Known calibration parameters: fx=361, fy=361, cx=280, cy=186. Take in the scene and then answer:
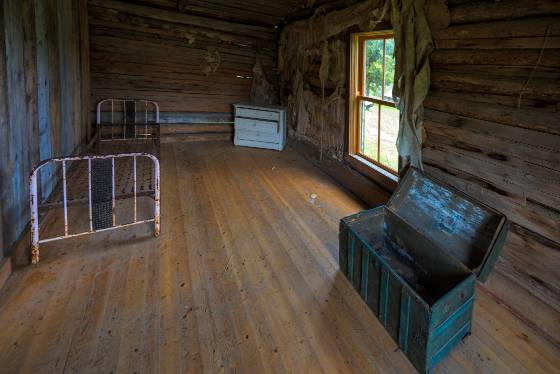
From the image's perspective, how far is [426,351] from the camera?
69.8 inches

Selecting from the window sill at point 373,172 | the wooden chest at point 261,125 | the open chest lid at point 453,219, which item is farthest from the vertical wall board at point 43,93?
the wooden chest at point 261,125

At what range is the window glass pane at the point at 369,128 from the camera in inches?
162

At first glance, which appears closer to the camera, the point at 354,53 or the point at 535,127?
the point at 535,127

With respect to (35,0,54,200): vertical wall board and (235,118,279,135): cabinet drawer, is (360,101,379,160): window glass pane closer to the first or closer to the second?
(235,118,279,135): cabinet drawer

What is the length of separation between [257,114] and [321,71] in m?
1.76

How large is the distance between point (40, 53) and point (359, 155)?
347 cm

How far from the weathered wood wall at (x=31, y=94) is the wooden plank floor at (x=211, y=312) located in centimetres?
55

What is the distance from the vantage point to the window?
3769 millimetres

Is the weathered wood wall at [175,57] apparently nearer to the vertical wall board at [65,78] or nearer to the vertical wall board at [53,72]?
the vertical wall board at [65,78]

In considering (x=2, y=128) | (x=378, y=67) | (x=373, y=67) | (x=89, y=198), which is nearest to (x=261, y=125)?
(x=373, y=67)

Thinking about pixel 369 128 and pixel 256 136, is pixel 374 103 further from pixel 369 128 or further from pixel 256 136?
pixel 256 136

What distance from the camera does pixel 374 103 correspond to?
13.3 feet

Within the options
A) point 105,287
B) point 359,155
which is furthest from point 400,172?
point 105,287

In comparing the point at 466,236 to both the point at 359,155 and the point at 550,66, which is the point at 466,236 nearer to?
the point at 550,66
